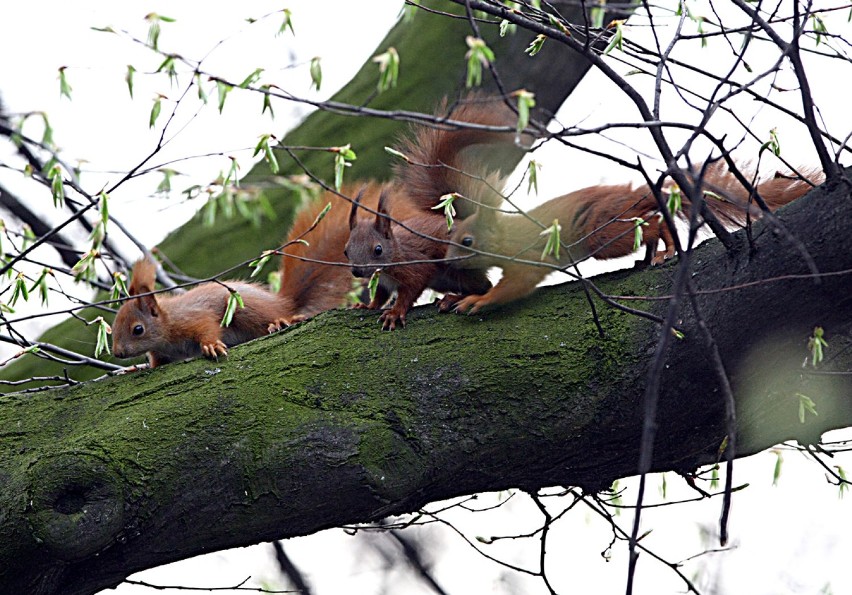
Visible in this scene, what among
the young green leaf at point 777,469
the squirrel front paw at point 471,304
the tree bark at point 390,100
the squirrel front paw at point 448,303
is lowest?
the young green leaf at point 777,469

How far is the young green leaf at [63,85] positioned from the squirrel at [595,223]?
0.97 m

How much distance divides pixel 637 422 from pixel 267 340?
966 millimetres

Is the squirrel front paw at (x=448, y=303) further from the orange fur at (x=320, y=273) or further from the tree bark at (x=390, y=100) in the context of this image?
the tree bark at (x=390, y=100)

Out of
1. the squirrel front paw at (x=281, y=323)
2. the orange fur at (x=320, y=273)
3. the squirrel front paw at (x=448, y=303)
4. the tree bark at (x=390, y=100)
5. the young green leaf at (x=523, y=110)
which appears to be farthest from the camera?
the tree bark at (x=390, y=100)

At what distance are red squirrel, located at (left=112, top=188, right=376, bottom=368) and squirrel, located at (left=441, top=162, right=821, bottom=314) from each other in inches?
21.0

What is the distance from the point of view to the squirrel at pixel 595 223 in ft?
7.43

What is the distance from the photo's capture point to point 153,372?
7.57 feet

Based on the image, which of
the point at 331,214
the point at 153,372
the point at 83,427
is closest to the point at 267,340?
the point at 153,372

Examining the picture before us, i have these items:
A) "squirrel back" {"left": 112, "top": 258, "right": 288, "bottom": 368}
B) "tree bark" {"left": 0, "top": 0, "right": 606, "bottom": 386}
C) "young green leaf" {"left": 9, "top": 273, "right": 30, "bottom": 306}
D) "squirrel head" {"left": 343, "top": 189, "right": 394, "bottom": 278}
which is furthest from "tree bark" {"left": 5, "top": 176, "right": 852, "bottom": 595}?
"tree bark" {"left": 0, "top": 0, "right": 606, "bottom": 386}

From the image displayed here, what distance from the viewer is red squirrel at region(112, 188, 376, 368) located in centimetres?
299

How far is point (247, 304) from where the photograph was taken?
3.04 m

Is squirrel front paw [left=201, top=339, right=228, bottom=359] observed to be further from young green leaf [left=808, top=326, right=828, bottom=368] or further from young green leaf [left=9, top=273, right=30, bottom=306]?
young green leaf [left=808, top=326, right=828, bottom=368]

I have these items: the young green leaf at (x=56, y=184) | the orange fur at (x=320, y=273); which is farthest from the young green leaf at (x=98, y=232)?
the orange fur at (x=320, y=273)

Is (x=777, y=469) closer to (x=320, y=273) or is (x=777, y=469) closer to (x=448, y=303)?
(x=448, y=303)
